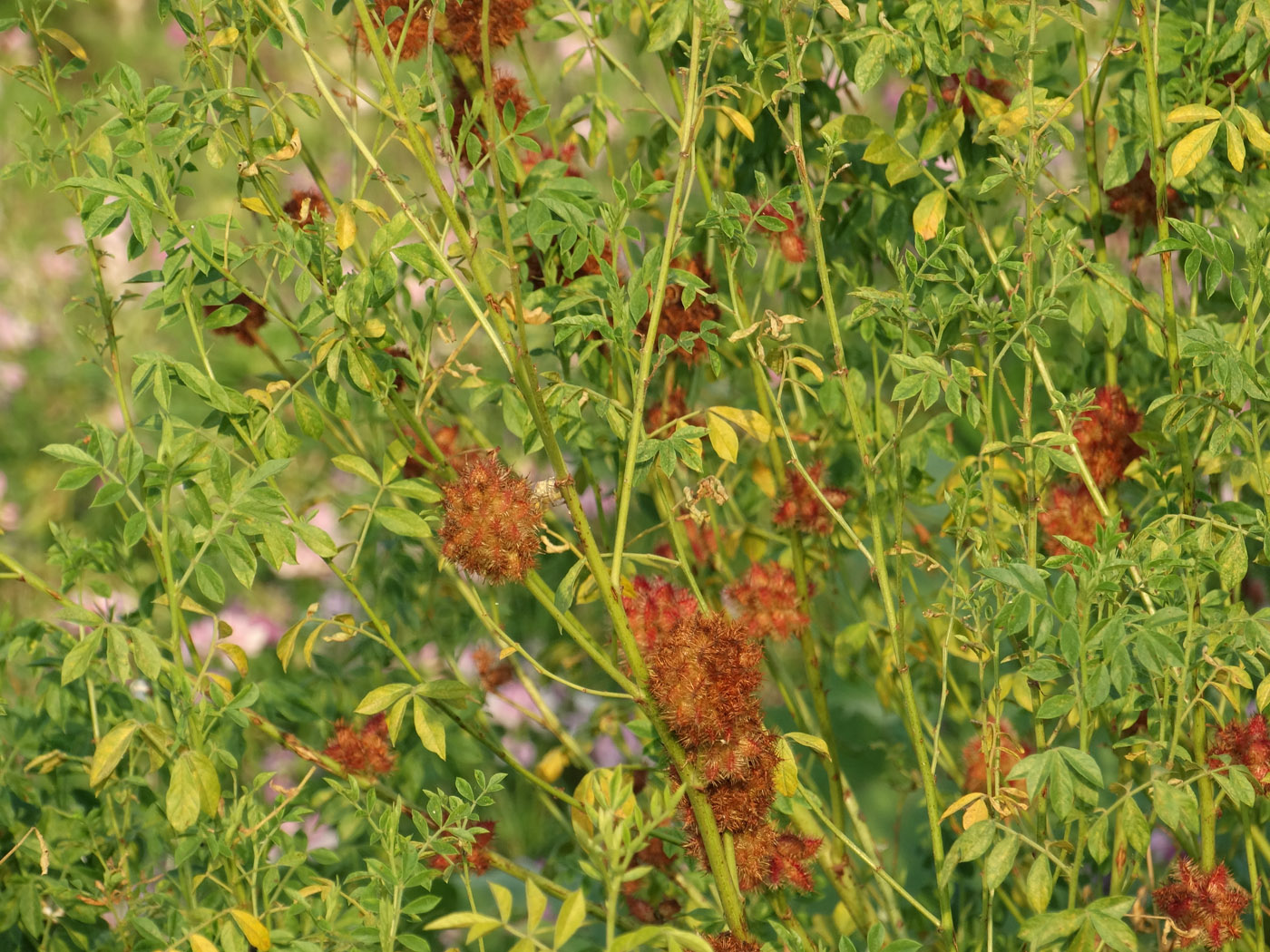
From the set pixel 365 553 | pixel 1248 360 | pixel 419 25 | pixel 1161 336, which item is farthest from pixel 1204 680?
pixel 365 553

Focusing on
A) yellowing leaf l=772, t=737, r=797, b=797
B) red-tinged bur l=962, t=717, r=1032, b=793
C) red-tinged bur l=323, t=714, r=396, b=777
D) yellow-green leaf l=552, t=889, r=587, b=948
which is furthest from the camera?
red-tinged bur l=323, t=714, r=396, b=777

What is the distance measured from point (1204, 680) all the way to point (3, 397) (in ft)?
11.1

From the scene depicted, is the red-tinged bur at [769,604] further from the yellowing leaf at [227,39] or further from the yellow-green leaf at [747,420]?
the yellowing leaf at [227,39]

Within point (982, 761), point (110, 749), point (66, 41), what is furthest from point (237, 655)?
point (982, 761)

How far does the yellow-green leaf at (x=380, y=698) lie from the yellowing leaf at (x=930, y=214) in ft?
2.04

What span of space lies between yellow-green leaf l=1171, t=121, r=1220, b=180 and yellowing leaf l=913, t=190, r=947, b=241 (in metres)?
0.20

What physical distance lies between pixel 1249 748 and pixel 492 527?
65 cm

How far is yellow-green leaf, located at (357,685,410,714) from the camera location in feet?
3.51

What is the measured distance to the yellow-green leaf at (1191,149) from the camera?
1.08 m

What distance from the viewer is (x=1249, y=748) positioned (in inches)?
42.4

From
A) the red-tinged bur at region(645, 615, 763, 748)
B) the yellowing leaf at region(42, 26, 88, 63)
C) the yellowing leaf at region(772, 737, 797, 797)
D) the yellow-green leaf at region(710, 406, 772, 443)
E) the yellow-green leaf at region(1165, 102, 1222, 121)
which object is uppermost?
the yellowing leaf at region(42, 26, 88, 63)

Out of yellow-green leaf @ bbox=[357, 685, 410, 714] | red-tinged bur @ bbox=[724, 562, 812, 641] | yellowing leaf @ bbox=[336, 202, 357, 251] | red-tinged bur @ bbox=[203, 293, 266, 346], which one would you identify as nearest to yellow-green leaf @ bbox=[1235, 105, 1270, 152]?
red-tinged bur @ bbox=[724, 562, 812, 641]

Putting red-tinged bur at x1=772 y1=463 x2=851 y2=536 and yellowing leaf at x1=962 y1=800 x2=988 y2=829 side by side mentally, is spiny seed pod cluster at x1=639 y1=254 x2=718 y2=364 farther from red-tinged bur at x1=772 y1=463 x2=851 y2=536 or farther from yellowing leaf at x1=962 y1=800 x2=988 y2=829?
yellowing leaf at x1=962 y1=800 x2=988 y2=829

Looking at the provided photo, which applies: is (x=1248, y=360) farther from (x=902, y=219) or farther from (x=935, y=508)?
(x=935, y=508)
